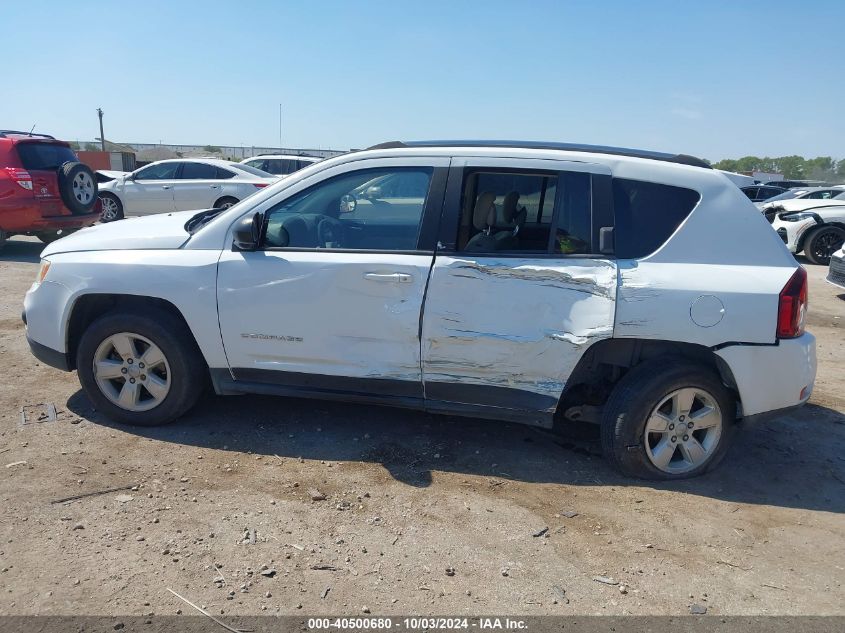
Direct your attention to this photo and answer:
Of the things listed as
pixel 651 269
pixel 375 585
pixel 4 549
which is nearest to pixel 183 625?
pixel 375 585

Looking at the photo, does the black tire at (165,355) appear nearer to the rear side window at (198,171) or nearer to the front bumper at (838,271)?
the front bumper at (838,271)

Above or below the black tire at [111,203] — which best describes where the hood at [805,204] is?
above

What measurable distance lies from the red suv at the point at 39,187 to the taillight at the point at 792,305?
10450mm

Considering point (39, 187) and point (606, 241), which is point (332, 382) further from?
point (39, 187)

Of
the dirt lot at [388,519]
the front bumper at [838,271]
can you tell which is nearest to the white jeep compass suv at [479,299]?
the dirt lot at [388,519]

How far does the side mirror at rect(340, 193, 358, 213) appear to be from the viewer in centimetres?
412

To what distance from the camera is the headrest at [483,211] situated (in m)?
3.99

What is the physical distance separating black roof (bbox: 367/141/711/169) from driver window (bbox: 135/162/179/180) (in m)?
11.8

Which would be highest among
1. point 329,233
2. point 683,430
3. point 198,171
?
point 198,171

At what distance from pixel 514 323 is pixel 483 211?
28.4 inches

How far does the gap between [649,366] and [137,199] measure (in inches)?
530

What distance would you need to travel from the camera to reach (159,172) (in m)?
14.8

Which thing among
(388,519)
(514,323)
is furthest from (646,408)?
(388,519)

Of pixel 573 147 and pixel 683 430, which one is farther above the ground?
pixel 573 147
